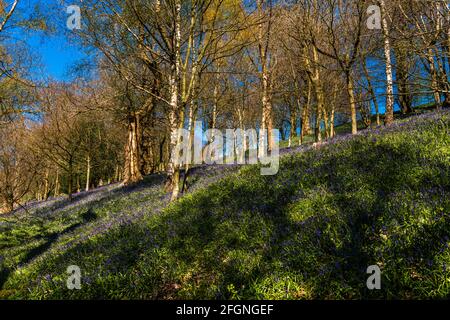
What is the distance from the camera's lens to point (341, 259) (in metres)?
3.68

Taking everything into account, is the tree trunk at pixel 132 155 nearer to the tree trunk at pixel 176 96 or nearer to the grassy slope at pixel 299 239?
the tree trunk at pixel 176 96

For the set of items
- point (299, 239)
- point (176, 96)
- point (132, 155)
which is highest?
point (176, 96)

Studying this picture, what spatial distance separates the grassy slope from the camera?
3498 millimetres

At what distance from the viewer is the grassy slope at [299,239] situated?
3.50 m

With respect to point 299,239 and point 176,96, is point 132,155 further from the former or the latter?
point 299,239

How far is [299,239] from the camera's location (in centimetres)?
441

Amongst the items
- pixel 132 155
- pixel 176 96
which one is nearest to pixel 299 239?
pixel 176 96

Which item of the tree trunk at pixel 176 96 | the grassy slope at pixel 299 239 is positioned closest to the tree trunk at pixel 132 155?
the tree trunk at pixel 176 96

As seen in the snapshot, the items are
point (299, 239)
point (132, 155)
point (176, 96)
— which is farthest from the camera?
point (132, 155)

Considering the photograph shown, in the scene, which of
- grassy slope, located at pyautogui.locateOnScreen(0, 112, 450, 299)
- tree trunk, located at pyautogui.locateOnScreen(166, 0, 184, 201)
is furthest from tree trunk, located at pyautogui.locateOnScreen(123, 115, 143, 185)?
grassy slope, located at pyautogui.locateOnScreen(0, 112, 450, 299)

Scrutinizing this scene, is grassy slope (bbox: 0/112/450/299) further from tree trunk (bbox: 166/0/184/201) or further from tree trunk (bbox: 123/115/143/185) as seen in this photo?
tree trunk (bbox: 123/115/143/185)

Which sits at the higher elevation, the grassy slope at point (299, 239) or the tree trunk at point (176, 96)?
the tree trunk at point (176, 96)
